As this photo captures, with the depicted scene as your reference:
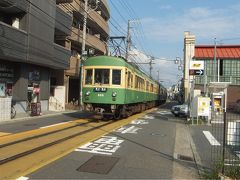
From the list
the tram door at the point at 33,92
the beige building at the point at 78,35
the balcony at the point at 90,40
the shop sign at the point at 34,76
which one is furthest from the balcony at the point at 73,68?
the tram door at the point at 33,92

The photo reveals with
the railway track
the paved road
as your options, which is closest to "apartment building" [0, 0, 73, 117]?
the railway track

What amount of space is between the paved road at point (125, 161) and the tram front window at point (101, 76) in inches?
286

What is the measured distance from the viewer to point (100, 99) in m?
22.3

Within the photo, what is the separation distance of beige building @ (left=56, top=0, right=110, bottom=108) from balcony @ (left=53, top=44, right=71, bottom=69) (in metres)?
3.63

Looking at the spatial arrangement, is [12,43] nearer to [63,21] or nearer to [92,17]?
[63,21]

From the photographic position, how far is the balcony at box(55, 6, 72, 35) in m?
35.0

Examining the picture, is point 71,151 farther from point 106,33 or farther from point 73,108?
point 106,33

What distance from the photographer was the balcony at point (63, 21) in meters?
35.0

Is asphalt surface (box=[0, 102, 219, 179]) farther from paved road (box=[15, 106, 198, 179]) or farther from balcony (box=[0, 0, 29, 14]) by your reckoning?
balcony (box=[0, 0, 29, 14])

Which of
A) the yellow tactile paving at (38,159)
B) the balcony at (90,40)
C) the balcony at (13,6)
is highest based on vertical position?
the balcony at (90,40)

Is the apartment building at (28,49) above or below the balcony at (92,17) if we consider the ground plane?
below

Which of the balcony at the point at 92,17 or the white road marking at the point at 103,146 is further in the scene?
the balcony at the point at 92,17

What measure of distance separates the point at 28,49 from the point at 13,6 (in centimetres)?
333

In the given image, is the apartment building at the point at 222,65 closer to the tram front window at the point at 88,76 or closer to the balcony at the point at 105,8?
the balcony at the point at 105,8
